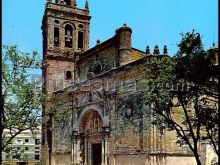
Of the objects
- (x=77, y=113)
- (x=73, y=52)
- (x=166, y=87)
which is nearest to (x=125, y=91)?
(x=77, y=113)

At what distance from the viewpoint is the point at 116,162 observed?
2380 cm

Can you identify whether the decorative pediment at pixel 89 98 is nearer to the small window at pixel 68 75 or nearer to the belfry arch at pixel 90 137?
the belfry arch at pixel 90 137

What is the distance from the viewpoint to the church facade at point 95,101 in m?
21.8

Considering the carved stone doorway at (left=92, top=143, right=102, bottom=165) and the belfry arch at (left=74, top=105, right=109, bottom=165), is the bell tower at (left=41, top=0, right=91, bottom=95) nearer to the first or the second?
the belfry arch at (left=74, top=105, right=109, bottom=165)

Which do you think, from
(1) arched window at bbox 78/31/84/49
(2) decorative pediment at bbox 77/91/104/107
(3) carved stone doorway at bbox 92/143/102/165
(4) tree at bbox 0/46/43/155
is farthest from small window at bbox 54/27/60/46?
(4) tree at bbox 0/46/43/155

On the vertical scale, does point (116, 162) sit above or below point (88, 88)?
below

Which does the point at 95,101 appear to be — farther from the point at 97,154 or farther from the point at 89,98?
the point at 97,154

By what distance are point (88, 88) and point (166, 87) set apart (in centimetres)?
1401

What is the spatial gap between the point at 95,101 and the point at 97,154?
3650 mm

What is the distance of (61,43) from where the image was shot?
34.8 meters

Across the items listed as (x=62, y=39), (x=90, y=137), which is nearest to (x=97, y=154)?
(x=90, y=137)

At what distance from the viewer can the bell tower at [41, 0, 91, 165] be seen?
3381cm

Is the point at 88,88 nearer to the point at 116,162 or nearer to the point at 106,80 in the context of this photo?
the point at 106,80

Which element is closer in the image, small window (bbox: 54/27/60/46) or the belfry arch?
the belfry arch
